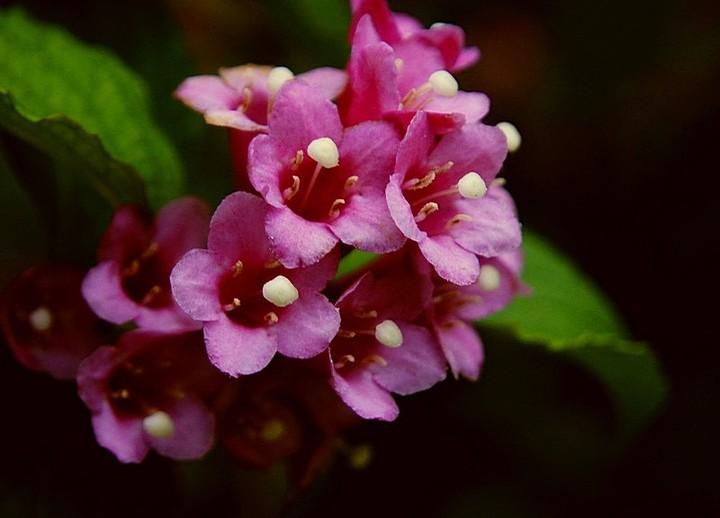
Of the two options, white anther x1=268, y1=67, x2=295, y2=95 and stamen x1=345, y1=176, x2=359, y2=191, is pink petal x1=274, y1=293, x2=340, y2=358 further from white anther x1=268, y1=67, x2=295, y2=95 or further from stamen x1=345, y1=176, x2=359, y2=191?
white anther x1=268, y1=67, x2=295, y2=95

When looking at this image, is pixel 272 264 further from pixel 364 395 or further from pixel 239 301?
pixel 364 395

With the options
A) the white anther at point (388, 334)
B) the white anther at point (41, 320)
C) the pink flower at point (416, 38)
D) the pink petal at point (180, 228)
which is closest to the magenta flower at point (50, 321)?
the white anther at point (41, 320)

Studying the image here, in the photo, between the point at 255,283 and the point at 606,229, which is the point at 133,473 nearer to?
the point at 255,283

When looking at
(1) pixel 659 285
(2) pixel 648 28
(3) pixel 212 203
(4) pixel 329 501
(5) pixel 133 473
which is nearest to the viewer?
(5) pixel 133 473

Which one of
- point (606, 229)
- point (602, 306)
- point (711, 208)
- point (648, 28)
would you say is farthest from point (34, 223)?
point (648, 28)

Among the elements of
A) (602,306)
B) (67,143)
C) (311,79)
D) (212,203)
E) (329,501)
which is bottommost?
(329,501)

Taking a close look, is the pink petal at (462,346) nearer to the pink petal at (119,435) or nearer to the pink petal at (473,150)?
the pink petal at (473,150)
